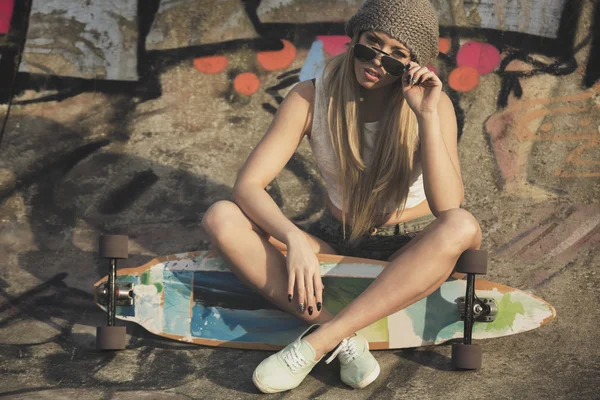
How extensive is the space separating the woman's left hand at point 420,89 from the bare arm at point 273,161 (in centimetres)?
43

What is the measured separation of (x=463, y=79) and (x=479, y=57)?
0.65ft

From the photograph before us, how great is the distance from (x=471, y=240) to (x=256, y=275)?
84 centimetres

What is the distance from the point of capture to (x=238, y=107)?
16.2 ft

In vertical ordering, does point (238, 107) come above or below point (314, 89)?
below

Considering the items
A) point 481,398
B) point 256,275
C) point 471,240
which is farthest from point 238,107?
point 481,398

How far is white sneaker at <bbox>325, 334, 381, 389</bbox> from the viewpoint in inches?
107

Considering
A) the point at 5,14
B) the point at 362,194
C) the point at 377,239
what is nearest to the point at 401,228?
the point at 377,239

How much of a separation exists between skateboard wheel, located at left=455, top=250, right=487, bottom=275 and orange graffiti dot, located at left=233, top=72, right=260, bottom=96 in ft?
8.41

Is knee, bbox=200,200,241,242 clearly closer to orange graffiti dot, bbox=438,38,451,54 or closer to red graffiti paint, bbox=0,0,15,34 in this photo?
orange graffiti dot, bbox=438,38,451,54

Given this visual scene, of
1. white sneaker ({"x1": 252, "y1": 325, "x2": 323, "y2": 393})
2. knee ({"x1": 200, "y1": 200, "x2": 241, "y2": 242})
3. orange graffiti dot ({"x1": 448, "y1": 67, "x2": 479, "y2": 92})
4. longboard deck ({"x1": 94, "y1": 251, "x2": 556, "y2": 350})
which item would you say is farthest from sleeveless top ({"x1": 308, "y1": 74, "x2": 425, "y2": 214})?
orange graffiti dot ({"x1": 448, "y1": 67, "x2": 479, "y2": 92})

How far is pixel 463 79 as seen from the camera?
4.90 m

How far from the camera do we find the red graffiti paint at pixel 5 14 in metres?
5.18

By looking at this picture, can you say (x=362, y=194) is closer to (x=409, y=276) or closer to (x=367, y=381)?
(x=409, y=276)

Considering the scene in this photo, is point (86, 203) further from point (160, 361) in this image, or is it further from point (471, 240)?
point (471, 240)
